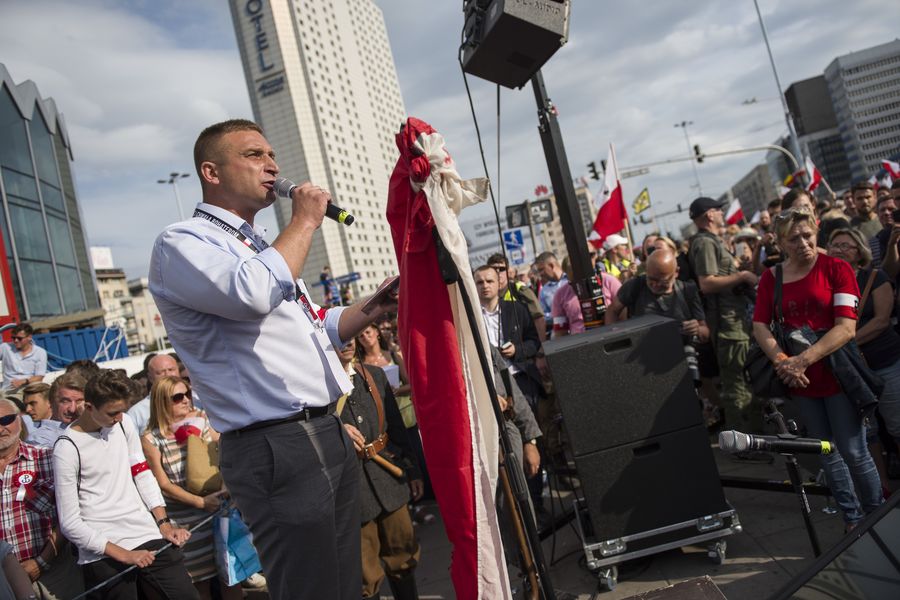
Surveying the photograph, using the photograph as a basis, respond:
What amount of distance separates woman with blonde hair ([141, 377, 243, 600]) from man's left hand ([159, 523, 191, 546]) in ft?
0.99

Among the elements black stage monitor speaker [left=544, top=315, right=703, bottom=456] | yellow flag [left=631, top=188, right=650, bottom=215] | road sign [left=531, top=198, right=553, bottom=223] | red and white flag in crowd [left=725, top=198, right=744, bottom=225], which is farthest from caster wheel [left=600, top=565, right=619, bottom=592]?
yellow flag [left=631, top=188, right=650, bottom=215]

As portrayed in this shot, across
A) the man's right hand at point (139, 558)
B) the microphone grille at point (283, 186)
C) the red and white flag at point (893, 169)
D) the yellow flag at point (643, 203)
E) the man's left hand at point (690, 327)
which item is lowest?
the man's right hand at point (139, 558)

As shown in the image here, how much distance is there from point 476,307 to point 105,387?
2430mm

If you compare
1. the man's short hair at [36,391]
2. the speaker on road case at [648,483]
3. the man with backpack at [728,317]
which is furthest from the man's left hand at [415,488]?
the man's short hair at [36,391]

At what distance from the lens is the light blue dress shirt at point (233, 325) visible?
5.90ft

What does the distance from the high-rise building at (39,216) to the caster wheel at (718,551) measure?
28603 mm

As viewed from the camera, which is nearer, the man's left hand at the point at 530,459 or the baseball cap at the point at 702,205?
the man's left hand at the point at 530,459

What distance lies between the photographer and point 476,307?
237 centimetres

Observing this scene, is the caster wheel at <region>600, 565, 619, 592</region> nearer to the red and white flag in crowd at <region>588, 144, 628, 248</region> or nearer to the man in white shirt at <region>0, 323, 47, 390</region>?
the red and white flag in crowd at <region>588, 144, 628, 248</region>

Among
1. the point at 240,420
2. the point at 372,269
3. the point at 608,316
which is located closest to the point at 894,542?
the point at 240,420

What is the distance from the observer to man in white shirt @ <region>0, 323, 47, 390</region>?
8109mm

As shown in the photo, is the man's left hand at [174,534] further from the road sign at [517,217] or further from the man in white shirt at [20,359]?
the road sign at [517,217]

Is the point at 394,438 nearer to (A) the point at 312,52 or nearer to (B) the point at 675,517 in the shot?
(B) the point at 675,517

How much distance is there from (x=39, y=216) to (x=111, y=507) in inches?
1264
